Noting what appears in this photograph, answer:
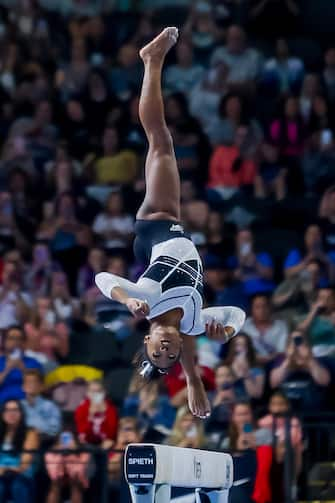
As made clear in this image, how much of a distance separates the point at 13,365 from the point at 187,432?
1.76 meters

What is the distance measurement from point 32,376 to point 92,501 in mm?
1455

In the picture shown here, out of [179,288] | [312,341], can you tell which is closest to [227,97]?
[312,341]

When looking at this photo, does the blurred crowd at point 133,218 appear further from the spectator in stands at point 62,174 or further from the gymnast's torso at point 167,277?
the gymnast's torso at point 167,277

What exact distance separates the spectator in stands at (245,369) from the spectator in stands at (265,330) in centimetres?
26

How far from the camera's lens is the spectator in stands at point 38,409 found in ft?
32.2

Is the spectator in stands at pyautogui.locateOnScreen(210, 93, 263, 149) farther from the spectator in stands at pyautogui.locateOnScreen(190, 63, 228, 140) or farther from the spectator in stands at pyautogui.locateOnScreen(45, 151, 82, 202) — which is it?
the spectator in stands at pyautogui.locateOnScreen(45, 151, 82, 202)

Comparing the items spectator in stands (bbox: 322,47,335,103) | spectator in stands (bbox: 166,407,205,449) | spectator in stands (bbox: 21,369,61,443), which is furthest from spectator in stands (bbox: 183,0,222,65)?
spectator in stands (bbox: 166,407,205,449)

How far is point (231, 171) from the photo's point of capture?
1230 centimetres

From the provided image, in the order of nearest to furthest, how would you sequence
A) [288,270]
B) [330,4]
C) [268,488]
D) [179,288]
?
[179,288], [268,488], [288,270], [330,4]

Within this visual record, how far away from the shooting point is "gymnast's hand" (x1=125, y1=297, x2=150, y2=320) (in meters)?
6.51

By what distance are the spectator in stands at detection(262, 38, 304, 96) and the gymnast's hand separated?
22.4 feet

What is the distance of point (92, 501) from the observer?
350 inches

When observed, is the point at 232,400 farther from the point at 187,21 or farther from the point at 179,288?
the point at 187,21

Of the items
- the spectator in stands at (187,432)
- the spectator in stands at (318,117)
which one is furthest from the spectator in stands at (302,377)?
the spectator in stands at (318,117)
